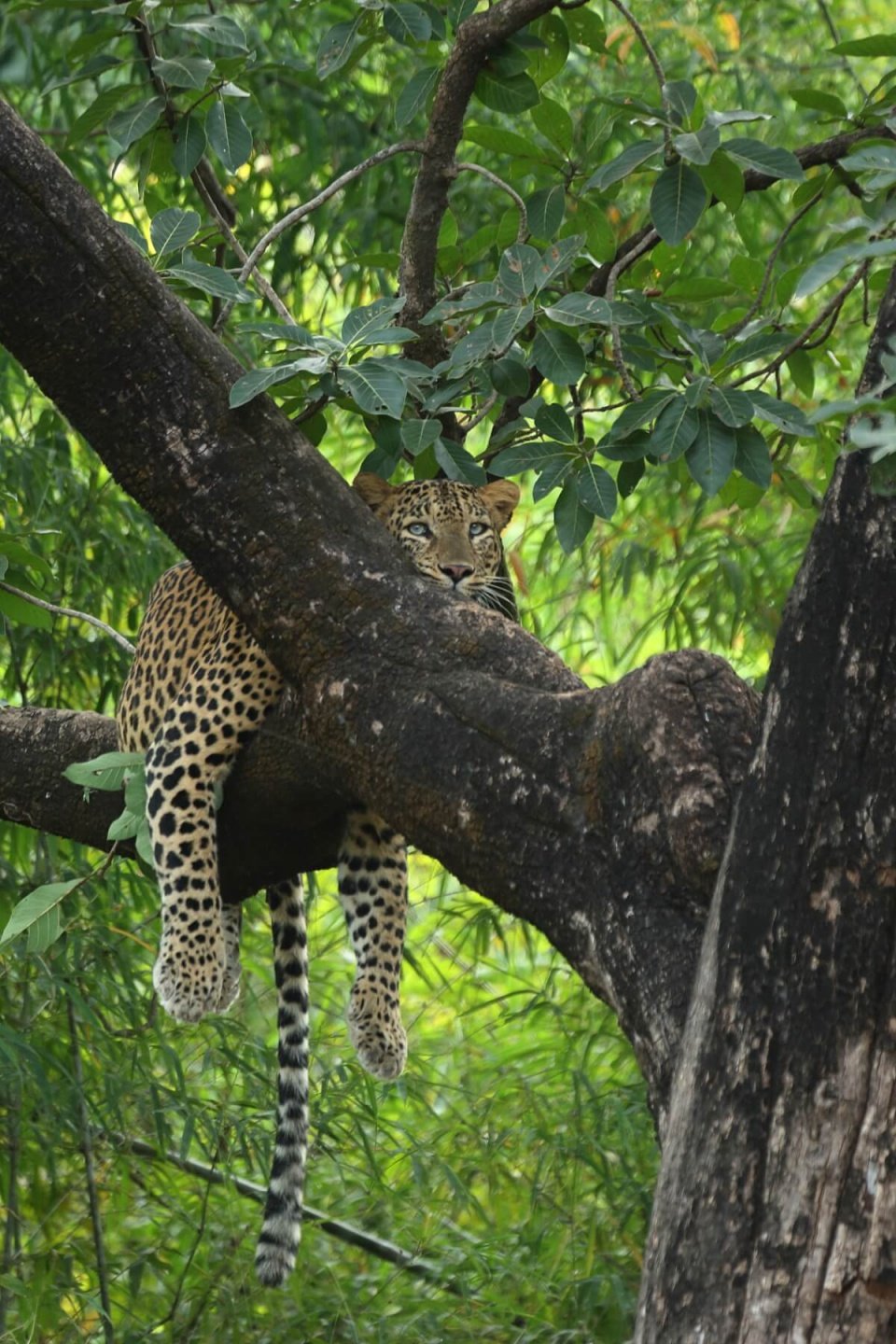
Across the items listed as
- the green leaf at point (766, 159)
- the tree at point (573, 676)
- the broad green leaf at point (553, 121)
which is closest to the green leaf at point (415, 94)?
the tree at point (573, 676)

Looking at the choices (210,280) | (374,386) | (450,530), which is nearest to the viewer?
(374,386)

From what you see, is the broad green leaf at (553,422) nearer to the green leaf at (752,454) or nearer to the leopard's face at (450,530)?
the green leaf at (752,454)

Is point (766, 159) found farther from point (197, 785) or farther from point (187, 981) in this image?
point (187, 981)

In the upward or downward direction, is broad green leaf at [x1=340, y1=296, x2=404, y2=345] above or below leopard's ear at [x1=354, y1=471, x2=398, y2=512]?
below

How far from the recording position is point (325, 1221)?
201 inches

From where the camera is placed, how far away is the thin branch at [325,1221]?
4941 mm

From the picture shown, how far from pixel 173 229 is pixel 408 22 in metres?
0.70

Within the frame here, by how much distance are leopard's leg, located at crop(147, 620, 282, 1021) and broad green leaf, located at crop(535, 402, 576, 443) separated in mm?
812

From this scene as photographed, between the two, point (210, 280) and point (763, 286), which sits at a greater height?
point (763, 286)

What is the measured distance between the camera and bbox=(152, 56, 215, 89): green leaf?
11.0ft

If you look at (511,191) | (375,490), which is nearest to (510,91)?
(511,191)

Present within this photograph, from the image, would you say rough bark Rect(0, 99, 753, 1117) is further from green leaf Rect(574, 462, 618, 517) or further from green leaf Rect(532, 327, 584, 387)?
green leaf Rect(532, 327, 584, 387)

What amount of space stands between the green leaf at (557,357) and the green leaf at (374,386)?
0.89ft

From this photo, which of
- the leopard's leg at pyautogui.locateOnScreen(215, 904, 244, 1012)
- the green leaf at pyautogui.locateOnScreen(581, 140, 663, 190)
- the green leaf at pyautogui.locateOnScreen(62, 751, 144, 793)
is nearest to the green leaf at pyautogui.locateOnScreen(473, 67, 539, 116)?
the green leaf at pyautogui.locateOnScreen(581, 140, 663, 190)
